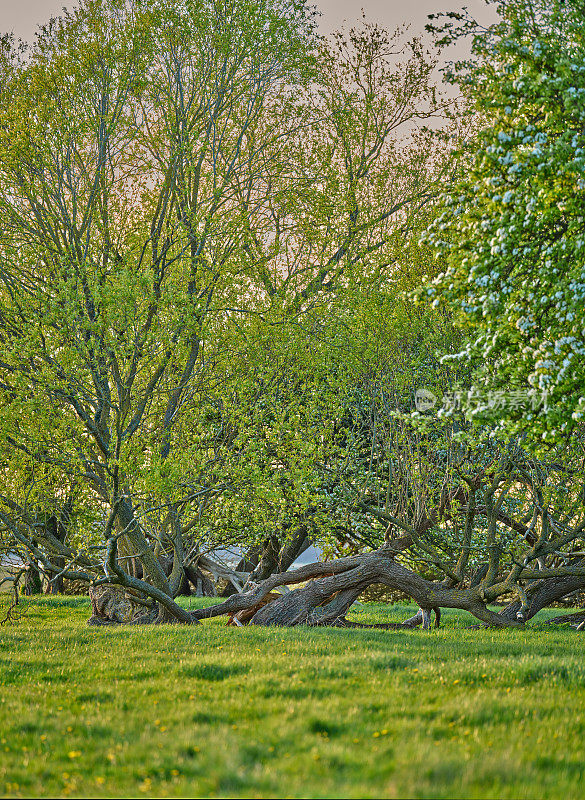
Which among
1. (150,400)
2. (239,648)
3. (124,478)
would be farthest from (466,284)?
(150,400)

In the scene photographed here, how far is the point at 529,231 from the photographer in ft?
34.6

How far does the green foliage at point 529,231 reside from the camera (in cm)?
952

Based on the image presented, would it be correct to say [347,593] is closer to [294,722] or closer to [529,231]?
[294,722]

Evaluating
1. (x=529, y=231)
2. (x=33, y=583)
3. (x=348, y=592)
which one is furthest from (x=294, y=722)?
(x=33, y=583)

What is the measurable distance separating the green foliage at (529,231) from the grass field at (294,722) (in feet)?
13.3

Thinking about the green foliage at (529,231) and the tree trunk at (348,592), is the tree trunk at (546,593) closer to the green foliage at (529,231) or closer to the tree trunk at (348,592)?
the tree trunk at (348,592)

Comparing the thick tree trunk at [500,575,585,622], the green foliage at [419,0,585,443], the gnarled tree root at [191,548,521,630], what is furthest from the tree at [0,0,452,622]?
the thick tree trunk at [500,575,585,622]

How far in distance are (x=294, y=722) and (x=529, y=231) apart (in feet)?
26.9

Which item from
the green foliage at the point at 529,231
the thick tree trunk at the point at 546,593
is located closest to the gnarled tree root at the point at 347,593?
the thick tree trunk at the point at 546,593

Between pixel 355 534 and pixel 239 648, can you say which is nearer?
pixel 239 648

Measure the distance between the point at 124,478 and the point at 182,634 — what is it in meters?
4.29

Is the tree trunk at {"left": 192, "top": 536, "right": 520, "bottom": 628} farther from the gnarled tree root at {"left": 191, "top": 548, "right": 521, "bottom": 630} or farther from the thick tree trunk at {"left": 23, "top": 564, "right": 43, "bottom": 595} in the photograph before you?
the thick tree trunk at {"left": 23, "top": 564, "right": 43, "bottom": 595}

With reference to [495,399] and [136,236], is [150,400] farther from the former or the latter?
[495,399]

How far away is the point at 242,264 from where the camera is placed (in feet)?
75.9
